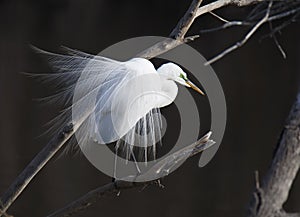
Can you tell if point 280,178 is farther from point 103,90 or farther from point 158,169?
point 103,90

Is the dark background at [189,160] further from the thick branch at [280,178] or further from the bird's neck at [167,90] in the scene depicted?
the thick branch at [280,178]

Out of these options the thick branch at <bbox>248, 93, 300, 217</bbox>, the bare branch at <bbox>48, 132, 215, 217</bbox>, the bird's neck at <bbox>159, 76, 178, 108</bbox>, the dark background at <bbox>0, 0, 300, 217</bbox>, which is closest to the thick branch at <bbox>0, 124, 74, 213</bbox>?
the bare branch at <bbox>48, 132, 215, 217</bbox>

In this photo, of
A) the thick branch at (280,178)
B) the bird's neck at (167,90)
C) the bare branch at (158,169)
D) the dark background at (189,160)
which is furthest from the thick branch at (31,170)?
the dark background at (189,160)

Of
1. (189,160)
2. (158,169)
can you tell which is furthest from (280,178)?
(189,160)

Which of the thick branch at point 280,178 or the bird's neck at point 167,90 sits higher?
the thick branch at point 280,178

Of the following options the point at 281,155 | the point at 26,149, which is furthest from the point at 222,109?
the point at 26,149

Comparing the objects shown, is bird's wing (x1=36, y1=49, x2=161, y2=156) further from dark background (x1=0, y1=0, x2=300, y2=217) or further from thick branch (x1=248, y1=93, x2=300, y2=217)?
dark background (x1=0, y1=0, x2=300, y2=217)

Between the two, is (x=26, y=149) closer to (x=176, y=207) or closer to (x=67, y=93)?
(x=176, y=207)
